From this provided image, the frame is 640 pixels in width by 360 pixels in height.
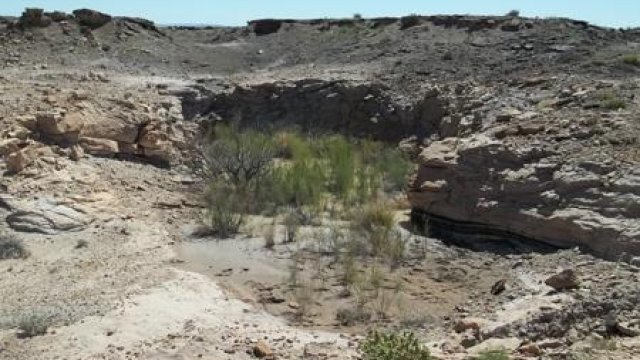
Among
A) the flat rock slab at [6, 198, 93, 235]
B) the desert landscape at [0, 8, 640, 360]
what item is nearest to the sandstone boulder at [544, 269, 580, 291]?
the desert landscape at [0, 8, 640, 360]

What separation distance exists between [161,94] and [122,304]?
29.4ft

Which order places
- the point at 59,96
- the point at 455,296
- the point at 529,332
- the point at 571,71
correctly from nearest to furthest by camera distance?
the point at 529,332, the point at 455,296, the point at 59,96, the point at 571,71

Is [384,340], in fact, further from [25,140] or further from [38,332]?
[25,140]

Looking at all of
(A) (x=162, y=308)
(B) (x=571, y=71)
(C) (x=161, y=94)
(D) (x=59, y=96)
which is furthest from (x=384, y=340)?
(C) (x=161, y=94)

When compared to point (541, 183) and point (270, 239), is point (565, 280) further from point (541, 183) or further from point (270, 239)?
point (270, 239)

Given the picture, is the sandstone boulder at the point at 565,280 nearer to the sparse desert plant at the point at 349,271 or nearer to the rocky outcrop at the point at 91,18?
the sparse desert plant at the point at 349,271

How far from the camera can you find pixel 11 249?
8.73 m

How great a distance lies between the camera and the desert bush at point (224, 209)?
1014 centimetres

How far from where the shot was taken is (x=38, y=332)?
21.9 feet

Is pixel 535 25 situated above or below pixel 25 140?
above

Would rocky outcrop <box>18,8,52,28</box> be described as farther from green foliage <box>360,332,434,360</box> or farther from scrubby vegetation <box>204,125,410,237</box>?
green foliage <box>360,332,434,360</box>

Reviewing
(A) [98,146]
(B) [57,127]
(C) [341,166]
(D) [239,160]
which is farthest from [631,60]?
(B) [57,127]

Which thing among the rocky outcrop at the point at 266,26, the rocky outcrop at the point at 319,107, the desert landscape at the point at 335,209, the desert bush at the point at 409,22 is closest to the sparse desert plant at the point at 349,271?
the desert landscape at the point at 335,209

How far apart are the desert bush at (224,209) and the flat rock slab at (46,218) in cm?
161
